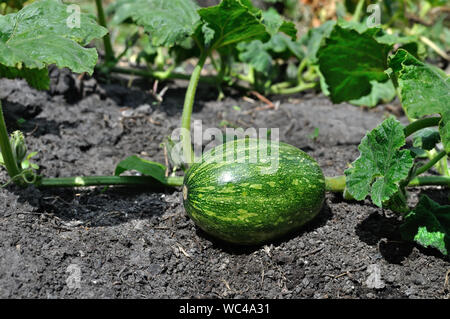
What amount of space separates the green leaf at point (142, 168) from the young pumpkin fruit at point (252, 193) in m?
0.34

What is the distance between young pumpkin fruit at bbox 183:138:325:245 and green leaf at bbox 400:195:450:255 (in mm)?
486

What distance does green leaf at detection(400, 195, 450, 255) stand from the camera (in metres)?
2.59

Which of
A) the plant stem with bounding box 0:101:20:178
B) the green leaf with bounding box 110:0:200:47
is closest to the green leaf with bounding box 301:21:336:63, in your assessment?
the green leaf with bounding box 110:0:200:47

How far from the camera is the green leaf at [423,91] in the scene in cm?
226

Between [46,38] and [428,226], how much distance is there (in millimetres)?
2197

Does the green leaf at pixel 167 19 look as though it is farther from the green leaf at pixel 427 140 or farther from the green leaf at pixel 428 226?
the green leaf at pixel 428 226

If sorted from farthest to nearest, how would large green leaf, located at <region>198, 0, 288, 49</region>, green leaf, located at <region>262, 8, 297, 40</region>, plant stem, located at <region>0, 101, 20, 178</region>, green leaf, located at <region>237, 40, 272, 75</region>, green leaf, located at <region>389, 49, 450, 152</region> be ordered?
green leaf, located at <region>237, 40, 272, 75</region>
green leaf, located at <region>262, 8, 297, 40</region>
large green leaf, located at <region>198, 0, 288, 49</region>
plant stem, located at <region>0, 101, 20, 178</region>
green leaf, located at <region>389, 49, 450, 152</region>

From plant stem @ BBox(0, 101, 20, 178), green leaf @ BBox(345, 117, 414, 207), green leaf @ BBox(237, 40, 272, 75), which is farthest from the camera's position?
green leaf @ BBox(237, 40, 272, 75)

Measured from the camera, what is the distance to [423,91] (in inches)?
93.9

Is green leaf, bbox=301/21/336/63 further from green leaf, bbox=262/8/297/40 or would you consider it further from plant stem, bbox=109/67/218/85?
green leaf, bbox=262/8/297/40

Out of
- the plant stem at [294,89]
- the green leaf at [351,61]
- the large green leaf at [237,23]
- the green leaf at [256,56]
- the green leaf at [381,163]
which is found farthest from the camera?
the plant stem at [294,89]

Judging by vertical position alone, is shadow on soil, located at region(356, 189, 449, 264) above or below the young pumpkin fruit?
below

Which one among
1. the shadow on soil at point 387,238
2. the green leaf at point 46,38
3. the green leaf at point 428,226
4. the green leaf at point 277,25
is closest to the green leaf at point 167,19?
the green leaf at point 277,25
